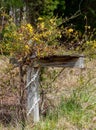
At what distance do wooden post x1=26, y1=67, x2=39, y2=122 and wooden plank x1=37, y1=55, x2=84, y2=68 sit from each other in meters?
0.16

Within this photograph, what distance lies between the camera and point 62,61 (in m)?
6.30

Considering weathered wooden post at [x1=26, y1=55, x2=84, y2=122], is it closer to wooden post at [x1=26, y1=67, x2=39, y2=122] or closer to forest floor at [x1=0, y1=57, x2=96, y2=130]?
wooden post at [x1=26, y1=67, x2=39, y2=122]

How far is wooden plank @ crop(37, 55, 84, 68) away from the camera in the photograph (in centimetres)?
620

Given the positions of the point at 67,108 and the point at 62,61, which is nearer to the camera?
the point at 62,61

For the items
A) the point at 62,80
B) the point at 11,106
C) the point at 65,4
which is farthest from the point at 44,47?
the point at 65,4

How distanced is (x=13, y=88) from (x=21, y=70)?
1.21 ft

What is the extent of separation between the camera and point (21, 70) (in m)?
5.85

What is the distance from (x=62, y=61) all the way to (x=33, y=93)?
64 cm

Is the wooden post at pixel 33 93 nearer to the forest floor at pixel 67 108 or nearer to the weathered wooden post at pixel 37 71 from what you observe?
the weathered wooden post at pixel 37 71

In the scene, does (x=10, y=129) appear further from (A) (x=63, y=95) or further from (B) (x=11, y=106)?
(A) (x=63, y=95)

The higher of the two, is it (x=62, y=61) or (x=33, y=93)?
(x=62, y=61)

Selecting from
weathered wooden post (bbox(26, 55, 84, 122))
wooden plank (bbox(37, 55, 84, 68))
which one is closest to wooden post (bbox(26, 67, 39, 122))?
weathered wooden post (bbox(26, 55, 84, 122))

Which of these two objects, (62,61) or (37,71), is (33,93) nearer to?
(37,71)

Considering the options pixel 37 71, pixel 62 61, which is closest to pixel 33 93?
pixel 37 71
